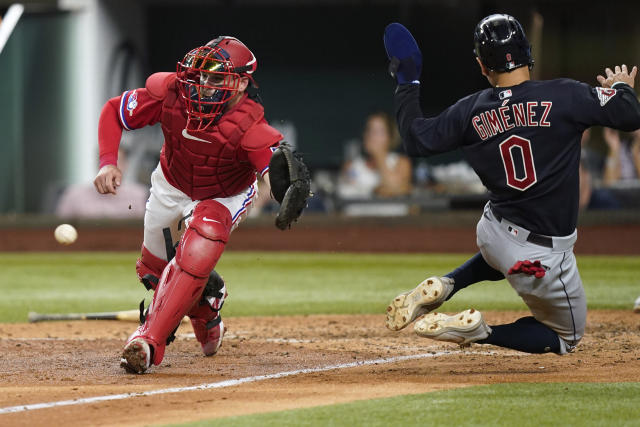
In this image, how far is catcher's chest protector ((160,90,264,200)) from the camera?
4828 mm

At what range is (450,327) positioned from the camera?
4.35m

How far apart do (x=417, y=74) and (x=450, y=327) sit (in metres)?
1.15

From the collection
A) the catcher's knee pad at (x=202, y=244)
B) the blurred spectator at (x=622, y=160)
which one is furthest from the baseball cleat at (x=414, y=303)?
the blurred spectator at (x=622, y=160)

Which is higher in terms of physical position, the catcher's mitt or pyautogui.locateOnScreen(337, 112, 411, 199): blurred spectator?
the catcher's mitt

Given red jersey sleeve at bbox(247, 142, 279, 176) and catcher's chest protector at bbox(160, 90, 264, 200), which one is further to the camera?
catcher's chest protector at bbox(160, 90, 264, 200)

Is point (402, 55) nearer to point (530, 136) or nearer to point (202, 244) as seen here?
point (530, 136)

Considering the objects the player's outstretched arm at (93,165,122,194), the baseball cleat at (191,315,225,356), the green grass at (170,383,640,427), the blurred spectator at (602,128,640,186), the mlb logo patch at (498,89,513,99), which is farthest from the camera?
the blurred spectator at (602,128,640,186)

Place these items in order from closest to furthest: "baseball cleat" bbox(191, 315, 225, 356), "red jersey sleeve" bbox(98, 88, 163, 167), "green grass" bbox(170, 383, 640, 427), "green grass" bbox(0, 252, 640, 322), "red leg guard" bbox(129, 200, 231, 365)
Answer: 1. "green grass" bbox(170, 383, 640, 427)
2. "red leg guard" bbox(129, 200, 231, 365)
3. "red jersey sleeve" bbox(98, 88, 163, 167)
4. "baseball cleat" bbox(191, 315, 225, 356)
5. "green grass" bbox(0, 252, 640, 322)

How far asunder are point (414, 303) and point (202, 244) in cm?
100

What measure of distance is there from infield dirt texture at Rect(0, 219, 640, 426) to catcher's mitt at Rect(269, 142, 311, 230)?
731mm

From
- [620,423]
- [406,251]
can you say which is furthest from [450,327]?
[406,251]

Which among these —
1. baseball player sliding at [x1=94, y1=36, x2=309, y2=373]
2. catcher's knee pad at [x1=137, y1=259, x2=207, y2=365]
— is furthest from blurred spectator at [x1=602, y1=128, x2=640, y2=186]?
catcher's knee pad at [x1=137, y1=259, x2=207, y2=365]

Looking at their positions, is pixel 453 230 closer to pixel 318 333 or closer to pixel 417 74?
pixel 318 333

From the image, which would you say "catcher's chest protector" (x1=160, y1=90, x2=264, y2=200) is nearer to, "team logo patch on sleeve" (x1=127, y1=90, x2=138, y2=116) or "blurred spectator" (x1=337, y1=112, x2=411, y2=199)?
"team logo patch on sleeve" (x1=127, y1=90, x2=138, y2=116)
